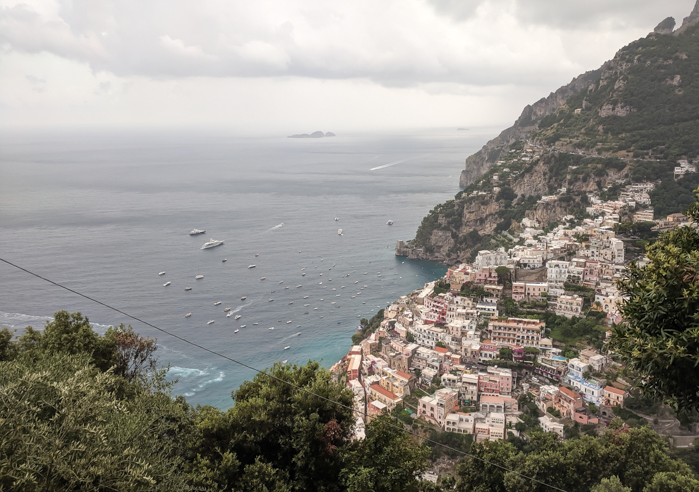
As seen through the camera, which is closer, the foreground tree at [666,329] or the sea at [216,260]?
the foreground tree at [666,329]

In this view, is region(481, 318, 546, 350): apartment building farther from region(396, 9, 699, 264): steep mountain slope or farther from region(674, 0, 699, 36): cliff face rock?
region(674, 0, 699, 36): cliff face rock

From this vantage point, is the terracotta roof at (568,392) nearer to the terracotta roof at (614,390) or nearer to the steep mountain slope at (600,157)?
the terracotta roof at (614,390)

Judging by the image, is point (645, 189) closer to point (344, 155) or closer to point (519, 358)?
point (519, 358)

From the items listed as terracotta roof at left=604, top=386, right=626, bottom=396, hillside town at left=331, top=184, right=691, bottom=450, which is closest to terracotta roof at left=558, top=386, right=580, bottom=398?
hillside town at left=331, top=184, right=691, bottom=450

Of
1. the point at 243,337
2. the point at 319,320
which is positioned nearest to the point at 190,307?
the point at 243,337

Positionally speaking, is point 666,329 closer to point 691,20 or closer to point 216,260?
point 216,260

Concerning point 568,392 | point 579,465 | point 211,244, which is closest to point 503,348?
point 568,392

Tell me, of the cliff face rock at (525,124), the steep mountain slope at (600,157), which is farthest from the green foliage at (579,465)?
the cliff face rock at (525,124)
